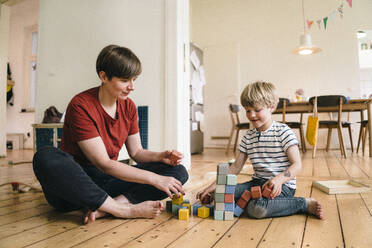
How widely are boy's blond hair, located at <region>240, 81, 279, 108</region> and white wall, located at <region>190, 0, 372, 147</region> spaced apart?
401cm

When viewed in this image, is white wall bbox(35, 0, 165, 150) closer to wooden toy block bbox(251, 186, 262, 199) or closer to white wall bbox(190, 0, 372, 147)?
wooden toy block bbox(251, 186, 262, 199)

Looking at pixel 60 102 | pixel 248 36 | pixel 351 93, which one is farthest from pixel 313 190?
pixel 248 36

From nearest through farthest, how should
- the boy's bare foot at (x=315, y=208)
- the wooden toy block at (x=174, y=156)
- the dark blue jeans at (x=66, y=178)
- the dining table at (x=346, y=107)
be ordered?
the dark blue jeans at (x=66, y=178) < the boy's bare foot at (x=315, y=208) < the wooden toy block at (x=174, y=156) < the dining table at (x=346, y=107)

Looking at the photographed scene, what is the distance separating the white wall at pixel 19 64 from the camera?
544cm

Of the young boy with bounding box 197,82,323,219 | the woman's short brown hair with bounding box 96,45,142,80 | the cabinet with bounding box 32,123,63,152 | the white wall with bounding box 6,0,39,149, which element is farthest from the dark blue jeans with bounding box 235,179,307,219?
the white wall with bounding box 6,0,39,149

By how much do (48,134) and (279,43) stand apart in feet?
13.8

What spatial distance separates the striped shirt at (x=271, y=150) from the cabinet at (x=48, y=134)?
1.77 m

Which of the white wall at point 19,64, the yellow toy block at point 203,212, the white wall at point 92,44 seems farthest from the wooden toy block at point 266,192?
the white wall at point 19,64

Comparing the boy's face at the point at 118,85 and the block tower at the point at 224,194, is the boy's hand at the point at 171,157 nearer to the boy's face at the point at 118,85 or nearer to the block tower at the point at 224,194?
the block tower at the point at 224,194

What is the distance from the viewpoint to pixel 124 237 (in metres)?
0.90

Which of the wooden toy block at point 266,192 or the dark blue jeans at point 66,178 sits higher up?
the dark blue jeans at point 66,178

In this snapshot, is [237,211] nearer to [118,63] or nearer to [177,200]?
[177,200]

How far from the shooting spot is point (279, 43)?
5.02 m

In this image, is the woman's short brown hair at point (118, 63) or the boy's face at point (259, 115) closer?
the woman's short brown hair at point (118, 63)
